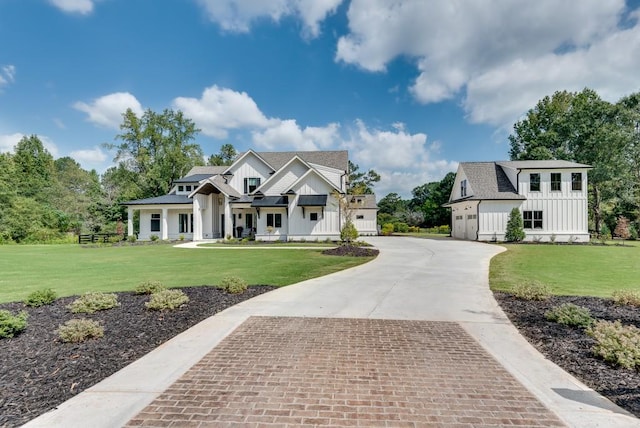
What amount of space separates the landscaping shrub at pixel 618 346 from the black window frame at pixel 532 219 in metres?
24.3

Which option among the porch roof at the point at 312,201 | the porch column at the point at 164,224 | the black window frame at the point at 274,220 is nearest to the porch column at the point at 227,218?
the black window frame at the point at 274,220

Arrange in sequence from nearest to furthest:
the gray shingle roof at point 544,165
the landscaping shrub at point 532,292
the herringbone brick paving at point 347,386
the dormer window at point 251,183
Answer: the herringbone brick paving at point 347,386, the landscaping shrub at point 532,292, the gray shingle roof at point 544,165, the dormer window at point 251,183

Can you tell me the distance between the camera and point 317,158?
1288 inches

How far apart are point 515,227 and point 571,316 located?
73.0 ft

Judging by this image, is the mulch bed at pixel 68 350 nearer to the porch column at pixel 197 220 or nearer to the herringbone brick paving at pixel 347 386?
the herringbone brick paving at pixel 347 386

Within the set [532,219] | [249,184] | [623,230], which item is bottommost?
[623,230]

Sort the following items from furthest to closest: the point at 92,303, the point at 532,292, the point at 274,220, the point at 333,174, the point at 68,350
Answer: the point at 333,174
the point at 274,220
the point at 532,292
the point at 92,303
the point at 68,350

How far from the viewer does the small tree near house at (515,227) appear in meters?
24.6

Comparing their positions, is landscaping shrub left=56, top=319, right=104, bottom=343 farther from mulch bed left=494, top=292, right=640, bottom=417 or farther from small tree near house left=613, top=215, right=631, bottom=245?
small tree near house left=613, top=215, right=631, bottom=245

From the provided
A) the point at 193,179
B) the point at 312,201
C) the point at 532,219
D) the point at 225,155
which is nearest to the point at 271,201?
the point at 312,201

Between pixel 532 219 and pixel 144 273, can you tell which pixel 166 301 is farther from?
pixel 532 219

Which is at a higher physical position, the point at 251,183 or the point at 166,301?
the point at 251,183

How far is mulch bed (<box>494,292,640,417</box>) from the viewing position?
138 inches

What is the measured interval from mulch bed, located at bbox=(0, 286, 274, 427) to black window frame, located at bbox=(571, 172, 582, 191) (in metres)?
29.4
